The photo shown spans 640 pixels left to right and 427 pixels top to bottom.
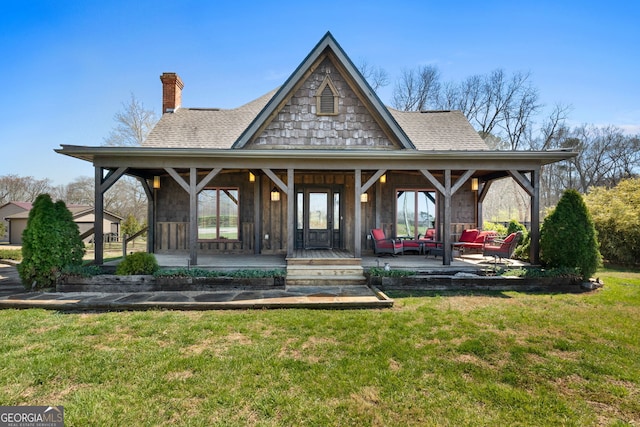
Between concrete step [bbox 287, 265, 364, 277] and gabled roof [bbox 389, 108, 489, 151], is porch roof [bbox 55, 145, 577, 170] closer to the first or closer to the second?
concrete step [bbox 287, 265, 364, 277]

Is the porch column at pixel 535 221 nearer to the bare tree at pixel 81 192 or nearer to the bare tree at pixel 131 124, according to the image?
the bare tree at pixel 131 124

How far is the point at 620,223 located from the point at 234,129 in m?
14.5

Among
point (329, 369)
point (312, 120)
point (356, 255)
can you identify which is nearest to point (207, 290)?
point (356, 255)

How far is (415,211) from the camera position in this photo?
38.4 feet

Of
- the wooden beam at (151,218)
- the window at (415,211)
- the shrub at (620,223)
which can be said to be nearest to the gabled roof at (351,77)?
the window at (415,211)

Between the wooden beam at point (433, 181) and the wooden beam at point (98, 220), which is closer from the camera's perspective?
the wooden beam at point (98, 220)

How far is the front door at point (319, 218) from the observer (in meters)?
11.2

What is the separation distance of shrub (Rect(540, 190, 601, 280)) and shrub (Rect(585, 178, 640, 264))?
16.5 ft

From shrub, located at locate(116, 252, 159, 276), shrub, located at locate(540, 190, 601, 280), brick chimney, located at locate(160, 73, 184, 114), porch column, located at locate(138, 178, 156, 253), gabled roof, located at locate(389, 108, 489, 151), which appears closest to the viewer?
shrub, located at locate(116, 252, 159, 276)

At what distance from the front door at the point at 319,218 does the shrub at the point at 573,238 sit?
6.21m

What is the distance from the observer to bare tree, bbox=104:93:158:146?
973 inches

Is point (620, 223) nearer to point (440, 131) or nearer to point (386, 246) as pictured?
point (440, 131)

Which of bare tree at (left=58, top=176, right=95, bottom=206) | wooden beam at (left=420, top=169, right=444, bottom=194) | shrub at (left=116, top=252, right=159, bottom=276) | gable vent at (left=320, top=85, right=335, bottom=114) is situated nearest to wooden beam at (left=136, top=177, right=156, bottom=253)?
shrub at (left=116, top=252, right=159, bottom=276)

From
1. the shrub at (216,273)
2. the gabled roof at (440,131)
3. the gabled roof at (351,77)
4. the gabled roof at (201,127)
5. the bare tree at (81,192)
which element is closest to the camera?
the shrub at (216,273)
